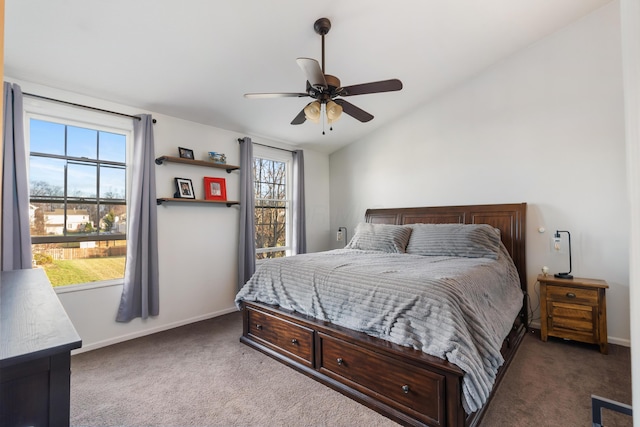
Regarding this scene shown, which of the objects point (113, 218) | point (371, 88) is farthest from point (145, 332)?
point (371, 88)

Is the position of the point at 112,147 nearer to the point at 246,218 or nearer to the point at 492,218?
the point at 246,218

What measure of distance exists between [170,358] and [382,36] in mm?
3477

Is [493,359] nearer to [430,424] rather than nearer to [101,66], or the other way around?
[430,424]

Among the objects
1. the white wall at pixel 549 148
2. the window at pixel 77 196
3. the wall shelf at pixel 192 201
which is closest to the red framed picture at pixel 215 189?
the wall shelf at pixel 192 201

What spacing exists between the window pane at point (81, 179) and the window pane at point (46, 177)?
6cm

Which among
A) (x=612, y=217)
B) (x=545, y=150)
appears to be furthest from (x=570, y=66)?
(x=612, y=217)

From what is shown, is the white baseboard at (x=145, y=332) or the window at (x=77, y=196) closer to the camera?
the window at (x=77, y=196)

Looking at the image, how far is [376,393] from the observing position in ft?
6.99

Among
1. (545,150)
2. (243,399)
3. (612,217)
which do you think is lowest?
(243,399)

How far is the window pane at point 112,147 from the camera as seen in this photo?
3.23 m

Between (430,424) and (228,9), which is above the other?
(228,9)

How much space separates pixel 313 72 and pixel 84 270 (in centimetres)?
283

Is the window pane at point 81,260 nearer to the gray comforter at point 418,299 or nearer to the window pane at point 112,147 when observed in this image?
the window pane at point 112,147

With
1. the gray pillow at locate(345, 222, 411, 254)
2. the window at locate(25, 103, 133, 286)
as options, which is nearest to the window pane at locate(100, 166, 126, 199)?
the window at locate(25, 103, 133, 286)
